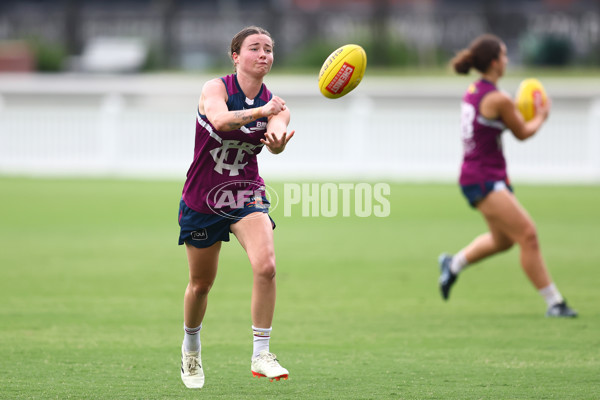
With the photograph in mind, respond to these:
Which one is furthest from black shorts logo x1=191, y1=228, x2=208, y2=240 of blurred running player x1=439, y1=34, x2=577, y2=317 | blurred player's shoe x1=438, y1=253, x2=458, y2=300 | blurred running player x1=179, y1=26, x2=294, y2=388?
blurred player's shoe x1=438, y1=253, x2=458, y2=300

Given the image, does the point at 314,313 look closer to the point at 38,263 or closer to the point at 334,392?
the point at 334,392

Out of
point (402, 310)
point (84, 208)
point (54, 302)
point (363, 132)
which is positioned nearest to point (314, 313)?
point (402, 310)

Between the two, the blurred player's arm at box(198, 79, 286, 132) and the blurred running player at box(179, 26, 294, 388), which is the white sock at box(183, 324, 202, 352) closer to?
the blurred running player at box(179, 26, 294, 388)

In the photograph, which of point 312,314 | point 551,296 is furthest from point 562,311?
point 312,314

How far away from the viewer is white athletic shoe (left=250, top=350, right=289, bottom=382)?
5543mm

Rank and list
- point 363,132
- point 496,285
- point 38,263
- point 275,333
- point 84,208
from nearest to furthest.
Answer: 1. point 275,333
2. point 496,285
3. point 38,263
4. point 84,208
5. point 363,132

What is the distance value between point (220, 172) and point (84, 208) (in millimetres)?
10097

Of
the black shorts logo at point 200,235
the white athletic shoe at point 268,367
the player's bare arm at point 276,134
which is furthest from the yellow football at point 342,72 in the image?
the white athletic shoe at point 268,367

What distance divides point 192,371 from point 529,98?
4718mm

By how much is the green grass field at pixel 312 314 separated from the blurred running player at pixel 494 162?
1.66 ft

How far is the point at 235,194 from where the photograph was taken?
19.3 ft

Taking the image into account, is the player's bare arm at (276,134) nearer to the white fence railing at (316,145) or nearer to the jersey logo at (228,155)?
the jersey logo at (228,155)

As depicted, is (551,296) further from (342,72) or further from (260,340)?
(260,340)

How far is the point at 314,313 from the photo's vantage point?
327 inches
